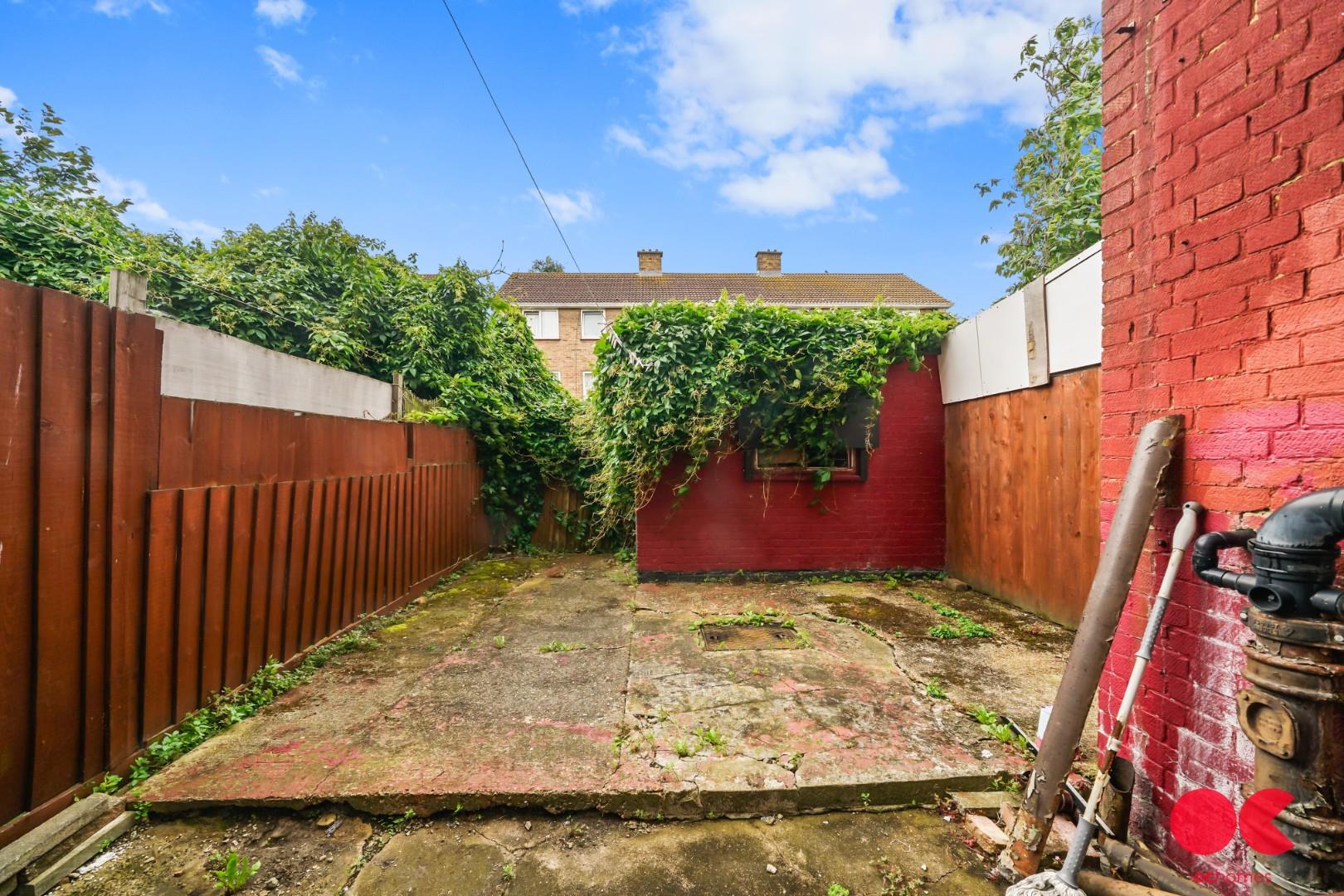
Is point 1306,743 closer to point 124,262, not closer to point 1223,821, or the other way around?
point 1223,821

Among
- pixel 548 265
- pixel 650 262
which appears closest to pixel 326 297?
pixel 650 262

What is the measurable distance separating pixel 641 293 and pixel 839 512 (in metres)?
15.3

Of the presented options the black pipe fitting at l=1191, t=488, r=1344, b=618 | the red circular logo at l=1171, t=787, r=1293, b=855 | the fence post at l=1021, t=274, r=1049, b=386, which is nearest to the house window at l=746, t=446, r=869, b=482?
the fence post at l=1021, t=274, r=1049, b=386

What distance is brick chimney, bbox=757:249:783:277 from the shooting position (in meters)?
21.2

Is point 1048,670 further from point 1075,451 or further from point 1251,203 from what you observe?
point 1251,203

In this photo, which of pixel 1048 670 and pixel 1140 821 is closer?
pixel 1140 821

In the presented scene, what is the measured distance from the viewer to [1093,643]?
1560mm

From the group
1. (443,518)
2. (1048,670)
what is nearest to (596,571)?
(443,518)

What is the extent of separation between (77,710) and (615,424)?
13.5 ft

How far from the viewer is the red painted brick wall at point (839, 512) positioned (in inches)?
229

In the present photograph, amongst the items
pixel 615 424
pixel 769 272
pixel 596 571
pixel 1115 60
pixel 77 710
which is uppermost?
pixel 769 272

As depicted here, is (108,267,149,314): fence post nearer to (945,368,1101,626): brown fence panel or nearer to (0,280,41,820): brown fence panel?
(0,280,41,820): brown fence panel

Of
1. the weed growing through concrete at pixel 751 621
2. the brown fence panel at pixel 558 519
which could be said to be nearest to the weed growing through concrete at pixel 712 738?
the weed growing through concrete at pixel 751 621

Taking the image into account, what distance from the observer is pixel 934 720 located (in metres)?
2.62
